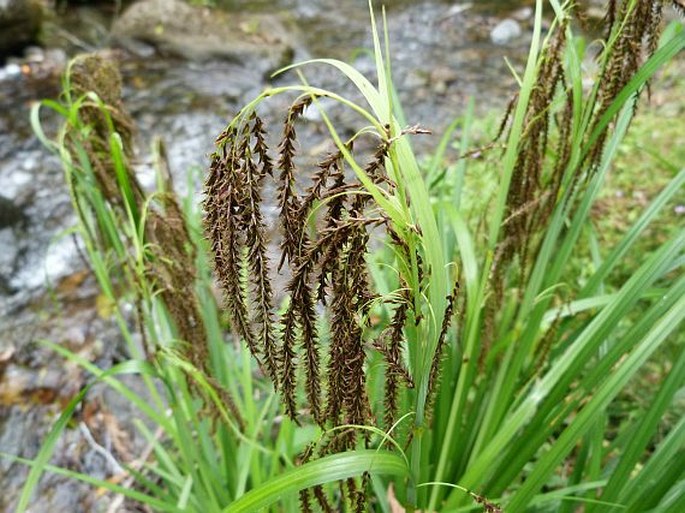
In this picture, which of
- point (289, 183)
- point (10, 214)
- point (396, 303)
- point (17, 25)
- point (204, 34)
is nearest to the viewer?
point (289, 183)

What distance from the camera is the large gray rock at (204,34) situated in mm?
6512

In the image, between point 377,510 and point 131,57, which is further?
point 131,57

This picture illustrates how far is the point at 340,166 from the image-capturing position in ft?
2.41

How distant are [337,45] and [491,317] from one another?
5.51 meters

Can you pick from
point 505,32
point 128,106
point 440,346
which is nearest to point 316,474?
point 440,346

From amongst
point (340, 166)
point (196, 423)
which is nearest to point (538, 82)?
point (340, 166)

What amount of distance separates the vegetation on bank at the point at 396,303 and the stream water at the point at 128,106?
48 centimetres

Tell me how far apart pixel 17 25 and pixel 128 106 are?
7.05 ft

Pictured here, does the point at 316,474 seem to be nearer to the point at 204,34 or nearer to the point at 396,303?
the point at 396,303

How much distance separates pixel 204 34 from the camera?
6.84m

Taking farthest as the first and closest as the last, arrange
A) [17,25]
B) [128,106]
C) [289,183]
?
[17,25]
[128,106]
[289,183]

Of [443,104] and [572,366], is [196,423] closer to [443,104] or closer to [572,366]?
[572,366]

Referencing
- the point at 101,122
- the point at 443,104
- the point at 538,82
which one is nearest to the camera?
the point at 538,82

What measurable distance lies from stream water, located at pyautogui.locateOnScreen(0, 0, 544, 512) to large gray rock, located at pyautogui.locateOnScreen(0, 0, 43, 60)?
25 centimetres
